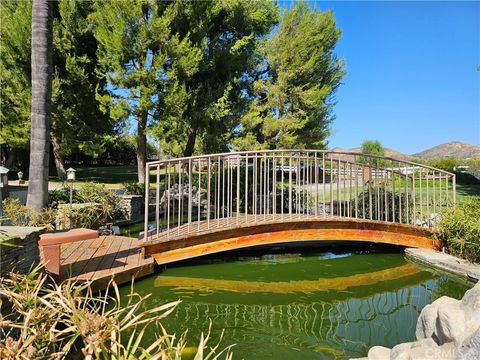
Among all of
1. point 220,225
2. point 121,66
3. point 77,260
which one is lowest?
point 77,260

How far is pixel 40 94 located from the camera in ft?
20.1

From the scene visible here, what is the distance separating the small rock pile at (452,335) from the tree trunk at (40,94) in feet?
20.7

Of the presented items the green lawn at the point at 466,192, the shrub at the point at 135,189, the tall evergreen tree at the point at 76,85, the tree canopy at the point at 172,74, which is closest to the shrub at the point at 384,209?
the green lawn at the point at 466,192

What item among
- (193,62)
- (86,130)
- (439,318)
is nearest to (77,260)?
(439,318)

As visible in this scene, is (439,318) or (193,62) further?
(193,62)

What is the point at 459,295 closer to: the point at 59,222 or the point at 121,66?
the point at 59,222

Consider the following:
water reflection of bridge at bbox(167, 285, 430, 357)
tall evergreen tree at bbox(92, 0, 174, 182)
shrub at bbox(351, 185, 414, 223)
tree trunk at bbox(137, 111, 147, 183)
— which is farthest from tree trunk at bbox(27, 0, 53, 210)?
tree trunk at bbox(137, 111, 147, 183)

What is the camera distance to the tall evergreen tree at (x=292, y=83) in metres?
17.3

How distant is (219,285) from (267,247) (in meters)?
2.30

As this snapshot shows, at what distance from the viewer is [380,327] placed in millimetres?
3568

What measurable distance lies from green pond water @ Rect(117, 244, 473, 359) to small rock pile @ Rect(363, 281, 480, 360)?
878mm

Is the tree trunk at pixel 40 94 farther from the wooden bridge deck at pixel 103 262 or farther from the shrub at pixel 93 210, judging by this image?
the wooden bridge deck at pixel 103 262

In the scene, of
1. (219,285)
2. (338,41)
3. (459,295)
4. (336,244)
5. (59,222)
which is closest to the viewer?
(459,295)

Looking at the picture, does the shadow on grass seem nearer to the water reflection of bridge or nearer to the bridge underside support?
the bridge underside support
